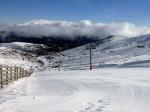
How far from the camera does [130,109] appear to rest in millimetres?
11820

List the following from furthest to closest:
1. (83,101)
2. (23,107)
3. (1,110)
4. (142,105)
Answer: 1. (83,101)
2. (142,105)
3. (23,107)
4. (1,110)

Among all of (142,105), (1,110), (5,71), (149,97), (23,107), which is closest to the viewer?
(1,110)

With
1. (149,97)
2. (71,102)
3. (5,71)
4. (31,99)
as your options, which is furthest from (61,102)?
(5,71)

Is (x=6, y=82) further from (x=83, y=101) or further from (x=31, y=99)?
(x=83, y=101)

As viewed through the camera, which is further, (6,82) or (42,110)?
(6,82)

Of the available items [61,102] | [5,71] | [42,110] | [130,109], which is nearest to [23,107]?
[42,110]

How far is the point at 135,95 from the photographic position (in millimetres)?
15820

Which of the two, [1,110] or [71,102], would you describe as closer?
[1,110]

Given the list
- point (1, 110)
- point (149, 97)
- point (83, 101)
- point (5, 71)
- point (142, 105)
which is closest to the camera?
point (1, 110)

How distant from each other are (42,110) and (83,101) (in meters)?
2.81

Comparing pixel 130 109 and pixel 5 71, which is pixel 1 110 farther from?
pixel 5 71

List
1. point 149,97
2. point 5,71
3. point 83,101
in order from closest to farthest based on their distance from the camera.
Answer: point 83,101 → point 149,97 → point 5,71

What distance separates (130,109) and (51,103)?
3.26 meters

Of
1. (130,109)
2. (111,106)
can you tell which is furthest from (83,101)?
(130,109)
